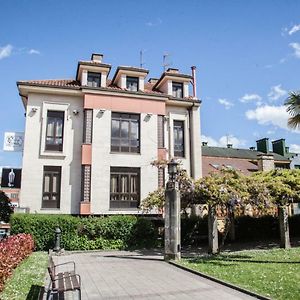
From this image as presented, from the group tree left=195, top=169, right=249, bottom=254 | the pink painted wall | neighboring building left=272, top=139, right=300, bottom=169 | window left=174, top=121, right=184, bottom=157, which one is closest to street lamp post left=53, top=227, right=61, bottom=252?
tree left=195, top=169, right=249, bottom=254

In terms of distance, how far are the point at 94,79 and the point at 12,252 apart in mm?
14368

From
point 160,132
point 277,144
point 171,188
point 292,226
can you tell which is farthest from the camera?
point 277,144

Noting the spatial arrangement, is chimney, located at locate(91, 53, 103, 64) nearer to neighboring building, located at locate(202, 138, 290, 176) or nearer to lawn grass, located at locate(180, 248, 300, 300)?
neighboring building, located at locate(202, 138, 290, 176)

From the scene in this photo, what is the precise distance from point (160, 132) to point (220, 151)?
67.9 feet

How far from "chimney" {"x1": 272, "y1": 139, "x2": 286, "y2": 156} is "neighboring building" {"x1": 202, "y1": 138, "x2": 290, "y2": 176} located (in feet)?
4.95

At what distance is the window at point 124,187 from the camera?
21562mm

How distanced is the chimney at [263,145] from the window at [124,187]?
1108 inches

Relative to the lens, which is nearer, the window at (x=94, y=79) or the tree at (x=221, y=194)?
the tree at (x=221, y=194)

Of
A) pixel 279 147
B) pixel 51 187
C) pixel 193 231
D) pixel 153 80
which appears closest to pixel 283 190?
pixel 193 231

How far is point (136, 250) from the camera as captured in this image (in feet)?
60.0

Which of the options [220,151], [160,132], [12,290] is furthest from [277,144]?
[12,290]

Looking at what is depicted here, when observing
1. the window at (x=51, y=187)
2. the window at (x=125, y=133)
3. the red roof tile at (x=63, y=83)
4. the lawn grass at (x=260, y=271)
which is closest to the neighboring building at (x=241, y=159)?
the red roof tile at (x=63, y=83)

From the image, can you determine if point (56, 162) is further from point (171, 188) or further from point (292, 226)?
point (292, 226)

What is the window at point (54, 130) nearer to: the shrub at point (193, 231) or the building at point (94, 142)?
the building at point (94, 142)
